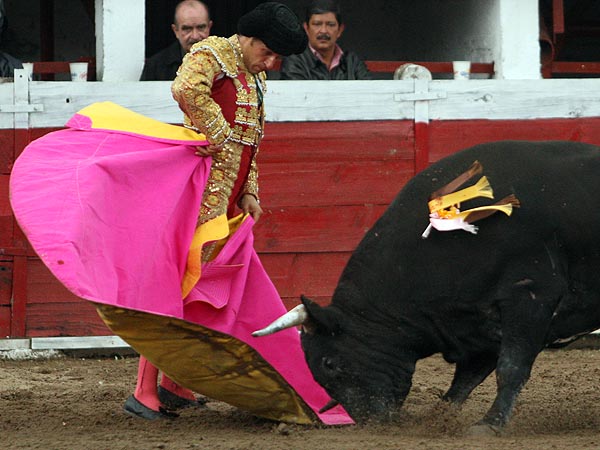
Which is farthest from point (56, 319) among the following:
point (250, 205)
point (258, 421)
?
point (258, 421)

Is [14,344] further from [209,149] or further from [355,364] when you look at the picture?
[355,364]

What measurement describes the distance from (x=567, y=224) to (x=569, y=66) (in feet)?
11.7

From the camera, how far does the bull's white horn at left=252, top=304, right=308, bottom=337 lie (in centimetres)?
423

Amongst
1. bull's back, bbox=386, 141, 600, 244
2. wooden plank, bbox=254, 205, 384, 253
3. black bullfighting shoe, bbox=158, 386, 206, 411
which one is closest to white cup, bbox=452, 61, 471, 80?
wooden plank, bbox=254, 205, 384, 253

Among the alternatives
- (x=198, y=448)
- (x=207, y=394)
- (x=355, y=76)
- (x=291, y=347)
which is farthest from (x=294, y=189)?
(x=198, y=448)

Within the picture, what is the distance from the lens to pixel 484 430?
4.14 m

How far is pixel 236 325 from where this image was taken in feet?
15.2

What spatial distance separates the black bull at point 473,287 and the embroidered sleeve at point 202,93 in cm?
69

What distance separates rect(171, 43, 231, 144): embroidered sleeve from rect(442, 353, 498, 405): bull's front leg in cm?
127

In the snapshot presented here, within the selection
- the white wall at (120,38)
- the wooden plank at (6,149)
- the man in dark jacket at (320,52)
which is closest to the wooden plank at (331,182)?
the man in dark jacket at (320,52)

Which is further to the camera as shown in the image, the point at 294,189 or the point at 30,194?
the point at 294,189

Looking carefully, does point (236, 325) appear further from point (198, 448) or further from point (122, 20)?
point (122, 20)

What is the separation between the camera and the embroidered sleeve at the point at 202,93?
14.1 feet

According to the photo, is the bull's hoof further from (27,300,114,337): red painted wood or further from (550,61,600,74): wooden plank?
(550,61,600,74): wooden plank
